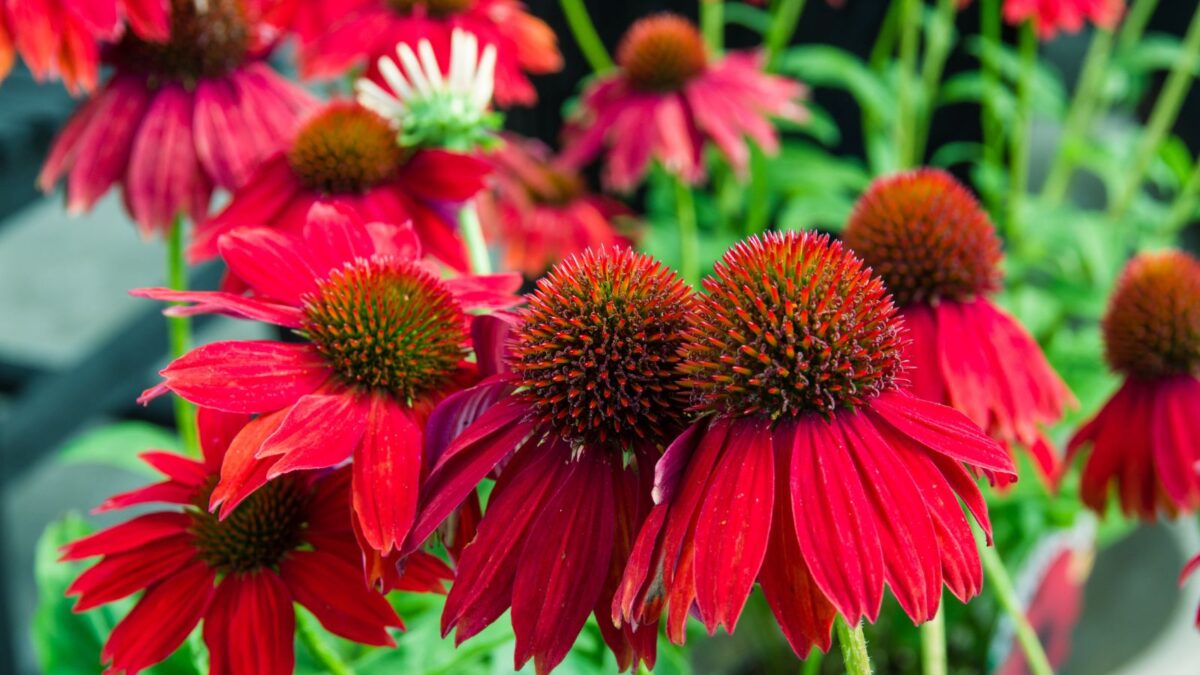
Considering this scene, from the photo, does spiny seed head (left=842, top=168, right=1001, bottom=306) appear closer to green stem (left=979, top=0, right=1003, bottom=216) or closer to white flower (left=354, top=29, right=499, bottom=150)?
white flower (left=354, top=29, right=499, bottom=150)

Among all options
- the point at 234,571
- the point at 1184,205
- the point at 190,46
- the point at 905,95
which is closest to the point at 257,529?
the point at 234,571

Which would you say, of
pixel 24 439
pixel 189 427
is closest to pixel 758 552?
pixel 189 427

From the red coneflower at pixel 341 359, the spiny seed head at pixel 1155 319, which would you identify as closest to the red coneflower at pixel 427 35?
the red coneflower at pixel 341 359

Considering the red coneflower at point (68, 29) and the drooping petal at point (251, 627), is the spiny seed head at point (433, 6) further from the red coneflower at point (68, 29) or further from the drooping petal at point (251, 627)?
the drooping petal at point (251, 627)

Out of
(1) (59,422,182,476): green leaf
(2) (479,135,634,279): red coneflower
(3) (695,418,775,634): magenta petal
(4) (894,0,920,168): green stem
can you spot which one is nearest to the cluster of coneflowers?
(3) (695,418,775,634): magenta petal

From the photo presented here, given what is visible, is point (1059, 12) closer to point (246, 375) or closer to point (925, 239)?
point (925, 239)

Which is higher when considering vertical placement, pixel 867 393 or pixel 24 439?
pixel 867 393

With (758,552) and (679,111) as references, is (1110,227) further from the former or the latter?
(758,552)
